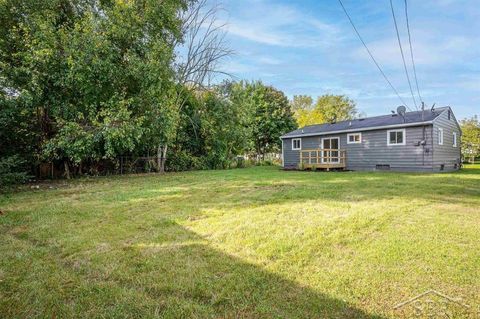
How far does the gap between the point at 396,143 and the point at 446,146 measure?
305 cm

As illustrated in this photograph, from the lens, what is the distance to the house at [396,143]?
1248 centimetres

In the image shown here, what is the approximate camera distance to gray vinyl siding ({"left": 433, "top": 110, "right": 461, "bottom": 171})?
12.6m

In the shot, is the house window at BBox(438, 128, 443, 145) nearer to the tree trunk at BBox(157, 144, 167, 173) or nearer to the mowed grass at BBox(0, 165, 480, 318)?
the mowed grass at BBox(0, 165, 480, 318)

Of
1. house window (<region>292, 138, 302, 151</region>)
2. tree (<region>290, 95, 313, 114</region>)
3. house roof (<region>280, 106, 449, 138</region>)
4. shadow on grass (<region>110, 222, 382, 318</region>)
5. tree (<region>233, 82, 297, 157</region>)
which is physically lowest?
shadow on grass (<region>110, 222, 382, 318</region>)

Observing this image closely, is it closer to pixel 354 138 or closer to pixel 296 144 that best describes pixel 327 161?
pixel 354 138

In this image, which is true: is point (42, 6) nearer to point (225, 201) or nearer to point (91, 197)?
point (91, 197)

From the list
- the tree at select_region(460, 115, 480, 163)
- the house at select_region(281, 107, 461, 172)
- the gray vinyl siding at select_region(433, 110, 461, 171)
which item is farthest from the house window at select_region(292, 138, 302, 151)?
the tree at select_region(460, 115, 480, 163)

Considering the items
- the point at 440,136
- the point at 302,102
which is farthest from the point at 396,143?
the point at 302,102

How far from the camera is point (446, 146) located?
14.0 metres

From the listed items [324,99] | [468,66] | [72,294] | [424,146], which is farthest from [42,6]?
[324,99]

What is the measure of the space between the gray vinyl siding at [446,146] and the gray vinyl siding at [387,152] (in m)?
0.52

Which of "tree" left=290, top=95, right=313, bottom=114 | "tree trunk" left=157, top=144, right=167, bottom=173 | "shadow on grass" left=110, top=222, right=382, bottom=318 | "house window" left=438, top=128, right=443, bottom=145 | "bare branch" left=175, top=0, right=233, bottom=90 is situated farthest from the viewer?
"tree" left=290, top=95, right=313, bottom=114

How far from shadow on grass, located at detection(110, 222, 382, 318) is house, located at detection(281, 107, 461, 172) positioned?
12.8 meters

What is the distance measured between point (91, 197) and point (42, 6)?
739 centimetres
